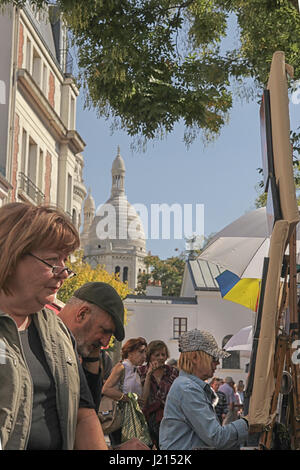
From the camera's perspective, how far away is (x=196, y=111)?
26.5ft

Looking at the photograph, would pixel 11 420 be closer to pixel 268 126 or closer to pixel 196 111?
pixel 268 126

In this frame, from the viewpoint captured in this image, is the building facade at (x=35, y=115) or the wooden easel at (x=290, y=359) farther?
the building facade at (x=35, y=115)

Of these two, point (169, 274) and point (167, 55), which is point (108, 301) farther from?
point (169, 274)

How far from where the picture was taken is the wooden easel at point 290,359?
11.2ft

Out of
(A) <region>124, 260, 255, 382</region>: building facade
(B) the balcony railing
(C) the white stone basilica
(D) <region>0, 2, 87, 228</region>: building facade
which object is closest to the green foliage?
(A) <region>124, 260, 255, 382</region>: building facade

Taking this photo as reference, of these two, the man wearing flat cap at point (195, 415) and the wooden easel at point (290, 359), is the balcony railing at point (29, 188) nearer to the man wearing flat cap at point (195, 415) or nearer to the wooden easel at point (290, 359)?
the man wearing flat cap at point (195, 415)

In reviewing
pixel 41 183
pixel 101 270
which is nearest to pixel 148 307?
pixel 101 270

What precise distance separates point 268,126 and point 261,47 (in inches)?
208

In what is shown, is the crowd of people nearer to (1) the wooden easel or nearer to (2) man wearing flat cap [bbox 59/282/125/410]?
(2) man wearing flat cap [bbox 59/282/125/410]

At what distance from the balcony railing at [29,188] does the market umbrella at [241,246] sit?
22.2m

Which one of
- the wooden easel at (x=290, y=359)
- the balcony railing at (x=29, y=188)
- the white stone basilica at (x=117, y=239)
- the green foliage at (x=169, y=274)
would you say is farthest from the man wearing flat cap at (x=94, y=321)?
the white stone basilica at (x=117, y=239)

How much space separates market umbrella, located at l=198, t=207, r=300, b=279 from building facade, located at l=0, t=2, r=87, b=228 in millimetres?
16177

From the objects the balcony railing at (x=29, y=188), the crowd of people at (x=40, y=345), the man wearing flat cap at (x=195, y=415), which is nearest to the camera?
the crowd of people at (x=40, y=345)

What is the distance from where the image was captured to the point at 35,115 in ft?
109
